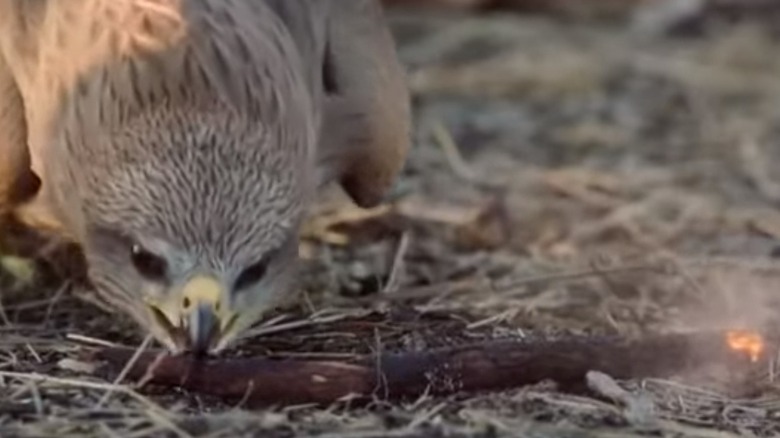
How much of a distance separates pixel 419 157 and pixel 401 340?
2578mm

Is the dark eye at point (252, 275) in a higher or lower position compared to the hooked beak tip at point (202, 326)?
higher

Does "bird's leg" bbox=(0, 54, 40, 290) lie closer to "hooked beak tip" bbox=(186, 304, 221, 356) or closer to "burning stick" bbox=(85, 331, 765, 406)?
"burning stick" bbox=(85, 331, 765, 406)

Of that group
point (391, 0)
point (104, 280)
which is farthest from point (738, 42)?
point (104, 280)

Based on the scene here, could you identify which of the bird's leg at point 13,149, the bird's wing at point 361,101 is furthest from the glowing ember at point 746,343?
the bird's leg at point 13,149

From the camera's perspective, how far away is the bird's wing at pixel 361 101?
536 cm

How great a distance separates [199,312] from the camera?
4.48m

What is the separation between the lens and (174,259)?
448cm

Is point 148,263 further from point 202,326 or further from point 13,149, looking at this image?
point 13,149

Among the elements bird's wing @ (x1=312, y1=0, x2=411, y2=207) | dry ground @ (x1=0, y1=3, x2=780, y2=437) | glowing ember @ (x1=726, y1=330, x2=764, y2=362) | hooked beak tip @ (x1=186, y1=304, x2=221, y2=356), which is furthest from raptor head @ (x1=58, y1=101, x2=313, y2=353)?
glowing ember @ (x1=726, y1=330, x2=764, y2=362)

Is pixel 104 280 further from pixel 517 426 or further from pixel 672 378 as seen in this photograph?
pixel 672 378

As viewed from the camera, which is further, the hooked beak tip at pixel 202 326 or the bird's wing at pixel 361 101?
the bird's wing at pixel 361 101

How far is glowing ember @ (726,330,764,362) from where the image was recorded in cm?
508

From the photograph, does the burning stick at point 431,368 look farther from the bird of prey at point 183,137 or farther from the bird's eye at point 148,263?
the bird's eye at point 148,263

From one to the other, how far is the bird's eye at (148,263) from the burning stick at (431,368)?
0.20 meters
